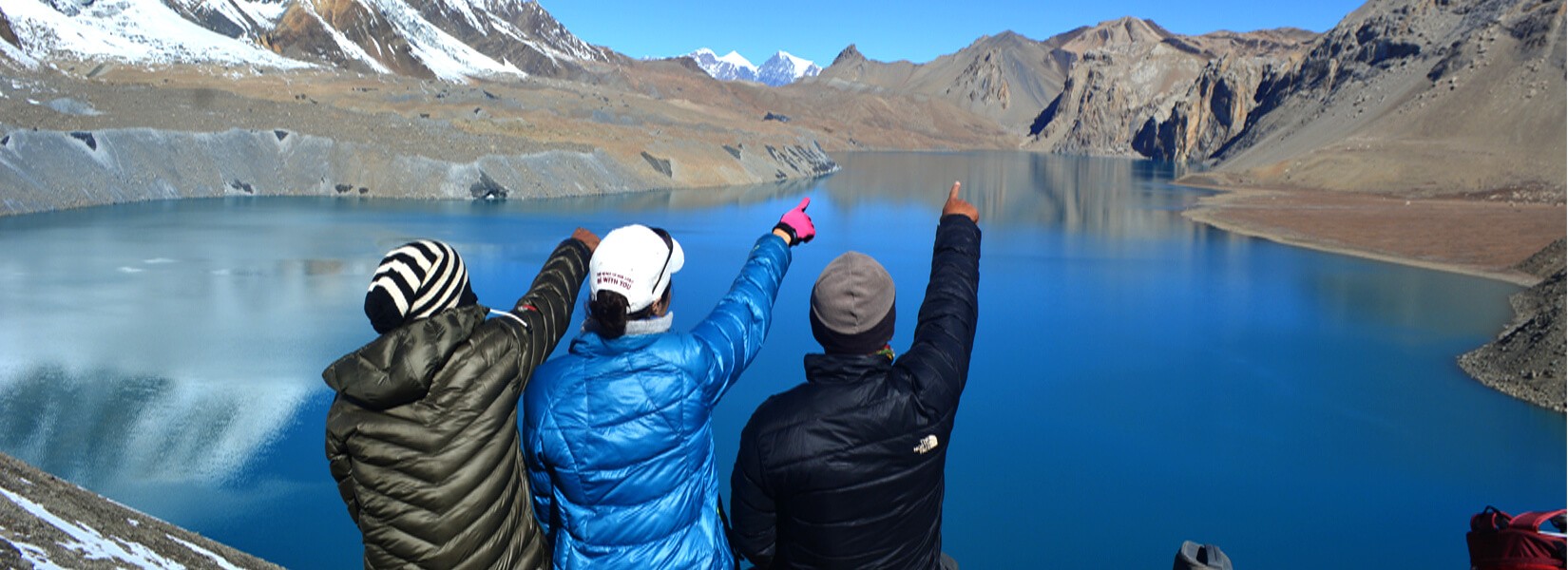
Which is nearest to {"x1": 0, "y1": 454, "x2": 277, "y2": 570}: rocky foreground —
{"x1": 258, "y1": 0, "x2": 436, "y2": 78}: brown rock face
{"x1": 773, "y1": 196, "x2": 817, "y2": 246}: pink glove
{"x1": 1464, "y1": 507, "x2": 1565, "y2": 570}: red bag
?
{"x1": 773, "y1": 196, "x2": 817, "y2": 246}: pink glove

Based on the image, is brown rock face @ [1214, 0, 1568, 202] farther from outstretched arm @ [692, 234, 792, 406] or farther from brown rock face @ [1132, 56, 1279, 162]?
outstretched arm @ [692, 234, 792, 406]

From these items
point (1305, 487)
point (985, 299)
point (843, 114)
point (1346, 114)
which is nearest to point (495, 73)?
point (843, 114)

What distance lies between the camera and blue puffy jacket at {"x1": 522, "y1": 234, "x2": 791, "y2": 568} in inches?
93.4

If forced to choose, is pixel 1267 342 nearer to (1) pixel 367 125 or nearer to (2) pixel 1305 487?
(2) pixel 1305 487

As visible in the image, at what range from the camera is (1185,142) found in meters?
89.6

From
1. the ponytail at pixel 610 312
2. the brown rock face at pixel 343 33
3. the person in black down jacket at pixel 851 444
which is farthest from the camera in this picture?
the brown rock face at pixel 343 33

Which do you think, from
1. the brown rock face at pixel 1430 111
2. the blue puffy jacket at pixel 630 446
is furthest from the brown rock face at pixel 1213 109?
the blue puffy jacket at pixel 630 446

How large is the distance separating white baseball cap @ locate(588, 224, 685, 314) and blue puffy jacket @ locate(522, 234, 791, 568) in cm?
11

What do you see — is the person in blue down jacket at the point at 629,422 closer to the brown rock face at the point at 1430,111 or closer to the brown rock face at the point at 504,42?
the brown rock face at the point at 1430,111

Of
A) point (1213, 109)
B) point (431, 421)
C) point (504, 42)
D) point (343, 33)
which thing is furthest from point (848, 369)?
point (504, 42)

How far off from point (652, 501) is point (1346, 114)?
62.7 m

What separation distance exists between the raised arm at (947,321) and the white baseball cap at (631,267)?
61 cm

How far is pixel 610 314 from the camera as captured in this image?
239 cm

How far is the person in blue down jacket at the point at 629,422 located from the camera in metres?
2.38
